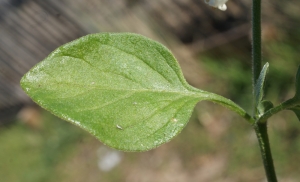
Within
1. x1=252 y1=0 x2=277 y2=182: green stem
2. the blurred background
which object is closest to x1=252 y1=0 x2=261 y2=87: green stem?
x1=252 y1=0 x2=277 y2=182: green stem

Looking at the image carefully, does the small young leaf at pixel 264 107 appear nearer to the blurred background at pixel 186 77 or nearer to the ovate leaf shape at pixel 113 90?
the ovate leaf shape at pixel 113 90

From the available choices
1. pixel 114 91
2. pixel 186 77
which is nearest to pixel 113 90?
pixel 114 91

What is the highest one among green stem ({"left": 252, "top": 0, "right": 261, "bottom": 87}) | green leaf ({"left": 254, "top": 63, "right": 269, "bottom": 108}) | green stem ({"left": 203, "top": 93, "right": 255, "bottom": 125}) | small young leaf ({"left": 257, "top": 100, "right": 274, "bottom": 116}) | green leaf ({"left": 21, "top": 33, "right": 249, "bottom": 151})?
green stem ({"left": 252, "top": 0, "right": 261, "bottom": 87})

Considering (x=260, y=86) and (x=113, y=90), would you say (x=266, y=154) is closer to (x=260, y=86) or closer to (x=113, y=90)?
(x=260, y=86)

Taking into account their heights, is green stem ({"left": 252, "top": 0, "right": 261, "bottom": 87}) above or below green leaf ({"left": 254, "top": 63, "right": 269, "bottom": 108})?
above

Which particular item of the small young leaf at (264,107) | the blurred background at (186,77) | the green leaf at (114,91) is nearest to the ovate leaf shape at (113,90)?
the green leaf at (114,91)

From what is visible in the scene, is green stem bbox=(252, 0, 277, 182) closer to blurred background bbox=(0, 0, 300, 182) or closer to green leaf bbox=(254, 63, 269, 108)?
green leaf bbox=(254, 63, 269, 108)

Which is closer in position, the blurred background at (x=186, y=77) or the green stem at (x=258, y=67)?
the green stem at (x=258, y=67)
